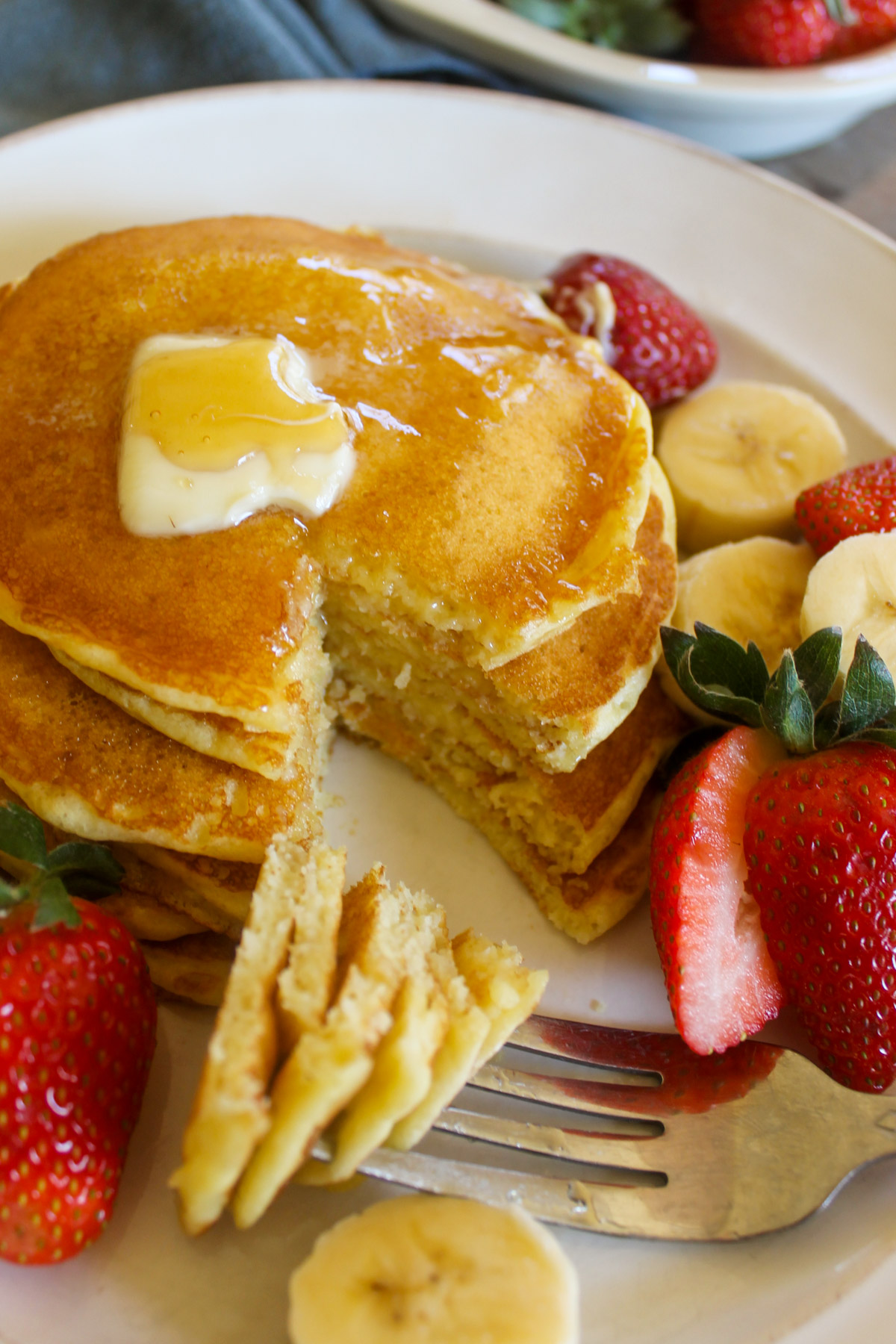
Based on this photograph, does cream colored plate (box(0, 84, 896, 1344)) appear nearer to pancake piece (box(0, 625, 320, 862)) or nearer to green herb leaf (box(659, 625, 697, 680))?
pancake piece (box(0, 625, 320, 862))

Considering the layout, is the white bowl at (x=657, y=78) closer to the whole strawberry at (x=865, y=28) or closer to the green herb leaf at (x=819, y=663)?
the whole strawberry at (x=865, y=28)

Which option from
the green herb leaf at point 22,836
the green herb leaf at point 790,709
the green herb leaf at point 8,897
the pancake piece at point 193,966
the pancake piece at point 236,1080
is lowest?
the pancake piece at point 193,966

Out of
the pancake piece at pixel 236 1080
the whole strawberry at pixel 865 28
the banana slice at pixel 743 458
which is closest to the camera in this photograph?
the pancake piece at pixel 236 1080

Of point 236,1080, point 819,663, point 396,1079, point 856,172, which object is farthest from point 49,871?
point 856,172

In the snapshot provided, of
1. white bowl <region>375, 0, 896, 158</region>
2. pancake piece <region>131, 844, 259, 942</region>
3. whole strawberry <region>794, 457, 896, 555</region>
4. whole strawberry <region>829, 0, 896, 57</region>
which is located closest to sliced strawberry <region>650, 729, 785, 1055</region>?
whole strawberry <region>794, 457, 896, 555</region>

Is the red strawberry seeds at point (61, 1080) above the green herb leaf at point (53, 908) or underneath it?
underneath

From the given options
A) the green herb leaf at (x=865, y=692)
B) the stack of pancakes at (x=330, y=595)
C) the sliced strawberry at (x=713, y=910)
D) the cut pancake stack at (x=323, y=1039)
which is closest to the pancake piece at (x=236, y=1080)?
the cut pancake stack at (x=323, y=1039)

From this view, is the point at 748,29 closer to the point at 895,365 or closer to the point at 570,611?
the point at 895,365
